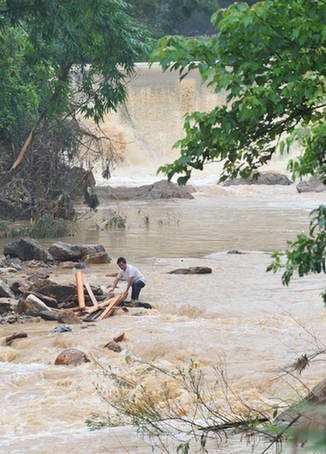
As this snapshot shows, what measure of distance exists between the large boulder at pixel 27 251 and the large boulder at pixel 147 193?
73.2 feet

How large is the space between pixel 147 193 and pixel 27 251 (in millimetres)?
24347

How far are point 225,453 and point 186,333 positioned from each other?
4.57 metres

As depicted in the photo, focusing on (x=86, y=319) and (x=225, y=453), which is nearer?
(x=225, y=453)

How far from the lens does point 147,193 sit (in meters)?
39.5

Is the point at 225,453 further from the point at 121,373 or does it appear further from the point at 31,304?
the point at 31,304

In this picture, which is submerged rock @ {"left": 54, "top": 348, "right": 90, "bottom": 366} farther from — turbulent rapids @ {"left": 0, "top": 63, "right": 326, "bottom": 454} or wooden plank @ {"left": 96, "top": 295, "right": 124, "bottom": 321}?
wooden plank @ {"left": 96, "top": 295, "right": 124, "bottom": 321}

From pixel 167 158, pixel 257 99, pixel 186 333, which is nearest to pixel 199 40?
pixel 257 99

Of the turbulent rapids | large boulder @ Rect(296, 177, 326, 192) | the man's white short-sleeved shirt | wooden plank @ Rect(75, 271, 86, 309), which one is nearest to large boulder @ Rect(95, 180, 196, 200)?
large boulder @ Rect(296, 177, 326, 192)

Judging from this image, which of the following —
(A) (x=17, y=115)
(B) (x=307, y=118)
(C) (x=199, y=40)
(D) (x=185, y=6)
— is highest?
(D) (x=185, y=6)

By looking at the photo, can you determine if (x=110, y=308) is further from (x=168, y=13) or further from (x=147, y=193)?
(x=168, y=13)

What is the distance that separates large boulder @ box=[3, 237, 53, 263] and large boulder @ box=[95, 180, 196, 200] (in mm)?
22310

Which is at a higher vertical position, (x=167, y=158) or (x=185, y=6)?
(x=185, y=6)

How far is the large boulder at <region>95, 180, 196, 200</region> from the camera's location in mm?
38719

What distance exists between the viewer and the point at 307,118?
145 inches
